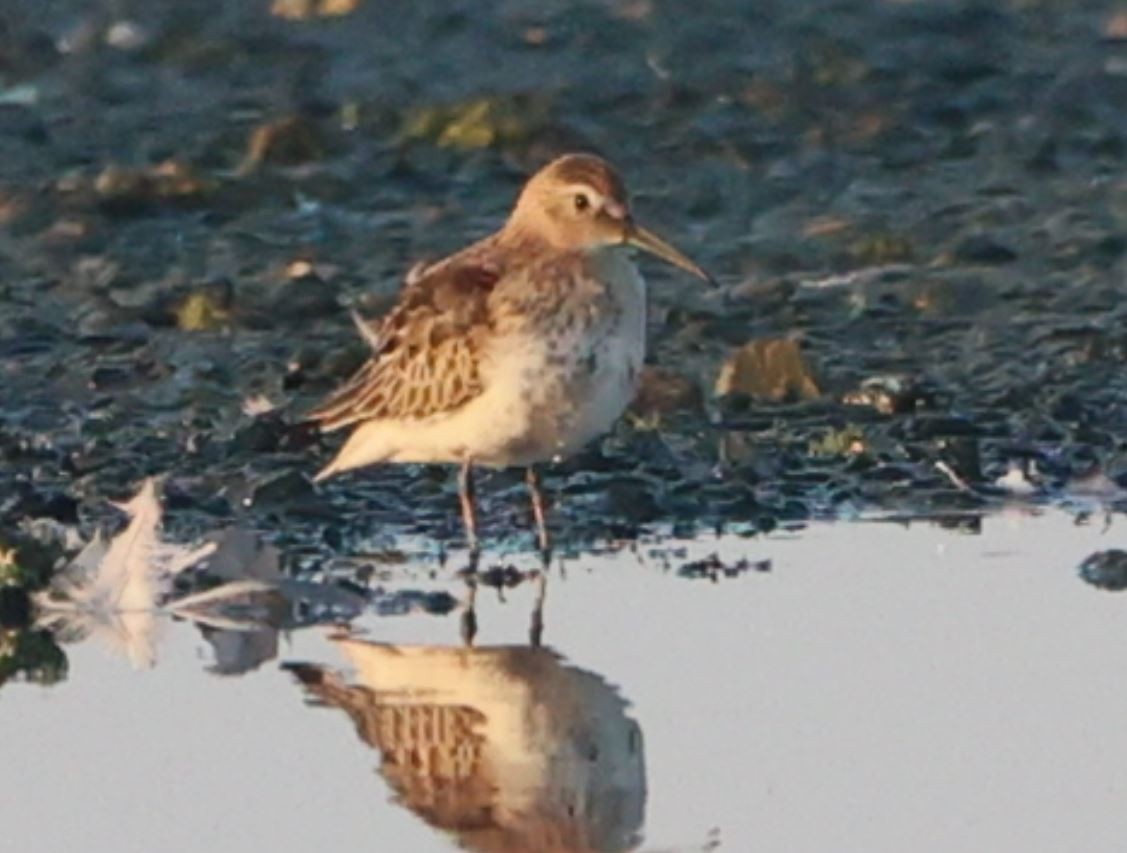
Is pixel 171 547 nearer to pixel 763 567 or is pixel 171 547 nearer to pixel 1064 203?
pixel 763 567

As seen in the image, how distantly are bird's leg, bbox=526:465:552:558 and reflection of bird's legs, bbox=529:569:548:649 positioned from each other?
191 mm

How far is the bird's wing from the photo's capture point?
13000 millimetres

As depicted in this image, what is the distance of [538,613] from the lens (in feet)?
39.0

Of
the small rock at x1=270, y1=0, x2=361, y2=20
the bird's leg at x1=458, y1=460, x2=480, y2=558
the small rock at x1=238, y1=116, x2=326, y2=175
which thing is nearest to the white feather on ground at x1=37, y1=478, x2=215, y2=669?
the bird's leg at x1=458, y1=460, x2=480, y2=558

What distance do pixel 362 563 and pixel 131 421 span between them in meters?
2.18

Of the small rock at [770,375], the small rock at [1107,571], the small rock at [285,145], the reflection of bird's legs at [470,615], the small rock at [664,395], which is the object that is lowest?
the reflection of bird's legs at [470,615]

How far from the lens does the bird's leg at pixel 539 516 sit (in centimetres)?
1279

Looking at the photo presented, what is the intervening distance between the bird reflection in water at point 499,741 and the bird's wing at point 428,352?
1608mm

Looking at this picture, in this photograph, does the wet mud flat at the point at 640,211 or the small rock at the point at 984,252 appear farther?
the small rock at the point at 984,252

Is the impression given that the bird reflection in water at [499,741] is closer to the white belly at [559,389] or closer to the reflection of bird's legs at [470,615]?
the reflection of bird's legs at [470,615]

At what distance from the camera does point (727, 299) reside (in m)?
16.1

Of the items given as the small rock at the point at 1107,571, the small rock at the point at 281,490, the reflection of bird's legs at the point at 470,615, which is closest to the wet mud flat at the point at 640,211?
the small rock at the point at 281,490

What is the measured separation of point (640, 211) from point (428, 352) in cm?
431

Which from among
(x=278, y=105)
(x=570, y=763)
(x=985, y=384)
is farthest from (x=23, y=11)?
(x=570, y=763)
